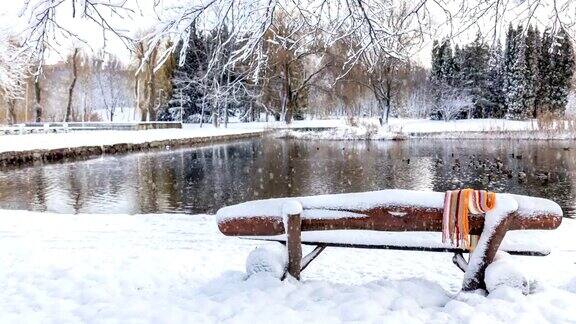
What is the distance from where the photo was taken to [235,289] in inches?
151

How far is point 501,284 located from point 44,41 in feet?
13.1

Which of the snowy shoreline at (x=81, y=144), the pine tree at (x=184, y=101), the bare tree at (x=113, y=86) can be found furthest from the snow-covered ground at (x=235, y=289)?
the bare tree at (x=113, y=86)

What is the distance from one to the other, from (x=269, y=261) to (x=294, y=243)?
0.24 metres

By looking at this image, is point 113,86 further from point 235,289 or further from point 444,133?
point 235,289

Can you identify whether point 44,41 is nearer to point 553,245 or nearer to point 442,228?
point 442,228

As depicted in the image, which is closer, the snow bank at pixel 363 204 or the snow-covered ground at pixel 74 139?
the snow bank at pixel 363 204

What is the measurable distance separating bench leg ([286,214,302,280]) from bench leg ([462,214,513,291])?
1.24 meters

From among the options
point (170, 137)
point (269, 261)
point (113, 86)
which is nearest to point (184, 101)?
point (170, 137)

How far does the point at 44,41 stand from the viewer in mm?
4270

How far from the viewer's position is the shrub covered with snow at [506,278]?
3.52m

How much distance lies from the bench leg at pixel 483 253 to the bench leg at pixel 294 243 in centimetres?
124

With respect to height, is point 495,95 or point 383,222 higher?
point 495,95

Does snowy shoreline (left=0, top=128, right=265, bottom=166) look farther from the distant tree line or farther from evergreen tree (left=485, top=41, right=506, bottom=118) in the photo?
evergreen tree (left=485, top=41, right=506, bottom=118)

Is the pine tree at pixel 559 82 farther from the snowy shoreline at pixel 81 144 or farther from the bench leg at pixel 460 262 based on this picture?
the bench leg at pixel 460 262
